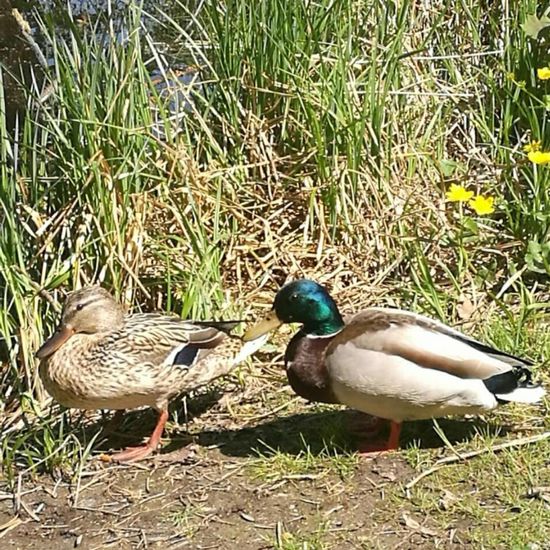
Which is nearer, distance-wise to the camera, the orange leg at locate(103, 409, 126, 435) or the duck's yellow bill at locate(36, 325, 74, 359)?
the duck's yellow bill at locate(36, 325, 74, 359)

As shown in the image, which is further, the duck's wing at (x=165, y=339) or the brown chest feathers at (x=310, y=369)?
the duck's wing at (x=165, y=339)

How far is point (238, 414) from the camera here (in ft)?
13.4

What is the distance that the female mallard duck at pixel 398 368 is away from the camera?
3.44 meters

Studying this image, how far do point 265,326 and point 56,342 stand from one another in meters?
0.74

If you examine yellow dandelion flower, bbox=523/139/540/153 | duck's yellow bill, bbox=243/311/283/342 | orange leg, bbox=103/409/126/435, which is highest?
yellow dandelion flower, bbox=523/139/540/153

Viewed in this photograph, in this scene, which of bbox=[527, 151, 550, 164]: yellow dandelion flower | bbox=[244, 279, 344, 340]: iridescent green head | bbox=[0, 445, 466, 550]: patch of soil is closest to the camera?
bbox=[0, 445, 466, 550]: patch of soil

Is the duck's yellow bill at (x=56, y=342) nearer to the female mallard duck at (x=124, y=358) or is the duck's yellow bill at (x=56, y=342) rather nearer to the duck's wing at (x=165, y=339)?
the female mallard duck at (x=124, y=358)

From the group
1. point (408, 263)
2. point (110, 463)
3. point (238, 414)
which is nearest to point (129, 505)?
point (110, 463)

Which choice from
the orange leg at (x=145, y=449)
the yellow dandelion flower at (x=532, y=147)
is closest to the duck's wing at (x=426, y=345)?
the orange leg at (x=145, y=449)

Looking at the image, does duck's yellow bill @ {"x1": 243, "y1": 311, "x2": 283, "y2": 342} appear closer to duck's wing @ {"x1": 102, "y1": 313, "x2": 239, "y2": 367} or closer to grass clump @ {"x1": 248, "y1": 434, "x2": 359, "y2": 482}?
duck's wing @ {"x1": 102, "y1": 313, "x2": 239, "y2": 367}

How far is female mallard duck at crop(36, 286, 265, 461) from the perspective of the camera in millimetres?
3738

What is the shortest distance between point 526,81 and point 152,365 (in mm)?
2578

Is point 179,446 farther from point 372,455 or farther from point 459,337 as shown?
point 459,337

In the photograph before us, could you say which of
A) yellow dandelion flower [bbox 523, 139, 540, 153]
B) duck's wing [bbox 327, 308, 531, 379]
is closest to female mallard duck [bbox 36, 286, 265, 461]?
duck's wing [bbox 327, 308, 531, 379]
